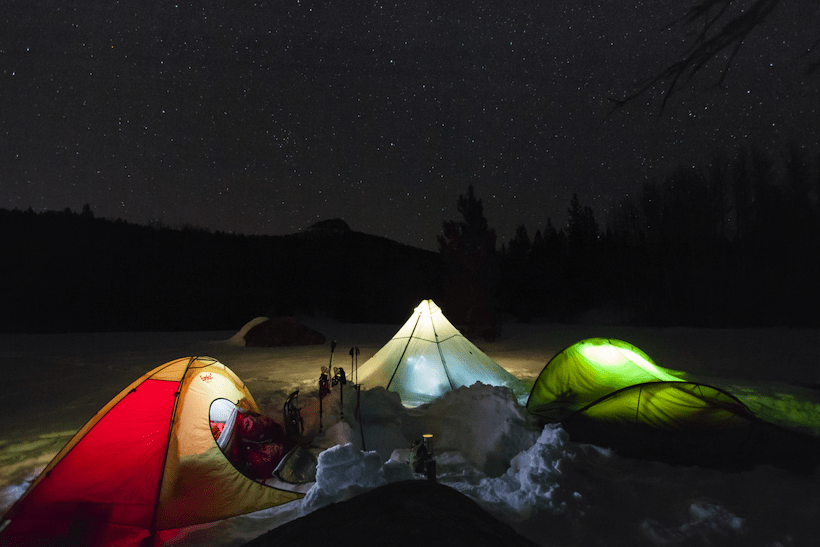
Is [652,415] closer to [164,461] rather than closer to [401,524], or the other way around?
[401,524]

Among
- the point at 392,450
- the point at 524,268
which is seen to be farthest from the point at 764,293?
the point at 392,450

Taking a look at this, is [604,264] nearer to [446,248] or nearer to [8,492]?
[446,248]

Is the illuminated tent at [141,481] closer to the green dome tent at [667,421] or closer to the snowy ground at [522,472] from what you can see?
the snowy ground at [522,472]

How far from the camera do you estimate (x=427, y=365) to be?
735 centimetres

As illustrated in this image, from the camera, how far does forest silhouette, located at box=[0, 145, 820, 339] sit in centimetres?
1944

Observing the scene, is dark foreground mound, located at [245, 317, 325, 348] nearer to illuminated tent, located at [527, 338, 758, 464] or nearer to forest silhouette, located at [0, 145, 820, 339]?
forest silhouette, located at [0, 145, 820, 339]

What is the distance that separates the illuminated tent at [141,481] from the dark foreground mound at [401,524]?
2.05 meters

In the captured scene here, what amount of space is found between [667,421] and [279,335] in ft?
42.4

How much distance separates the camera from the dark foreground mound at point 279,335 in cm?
1491

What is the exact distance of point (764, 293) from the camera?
2009cm

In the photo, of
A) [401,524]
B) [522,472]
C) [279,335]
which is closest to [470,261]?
[279,335]

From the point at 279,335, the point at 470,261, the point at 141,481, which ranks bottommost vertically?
the point at 141,481

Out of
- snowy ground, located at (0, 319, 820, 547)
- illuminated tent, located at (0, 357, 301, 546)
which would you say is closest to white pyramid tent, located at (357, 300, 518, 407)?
snowy ground, located at (0, 319, 820, 547)

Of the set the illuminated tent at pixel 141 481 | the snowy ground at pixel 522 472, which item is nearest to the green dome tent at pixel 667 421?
the snowy ground at pixel 522 472
